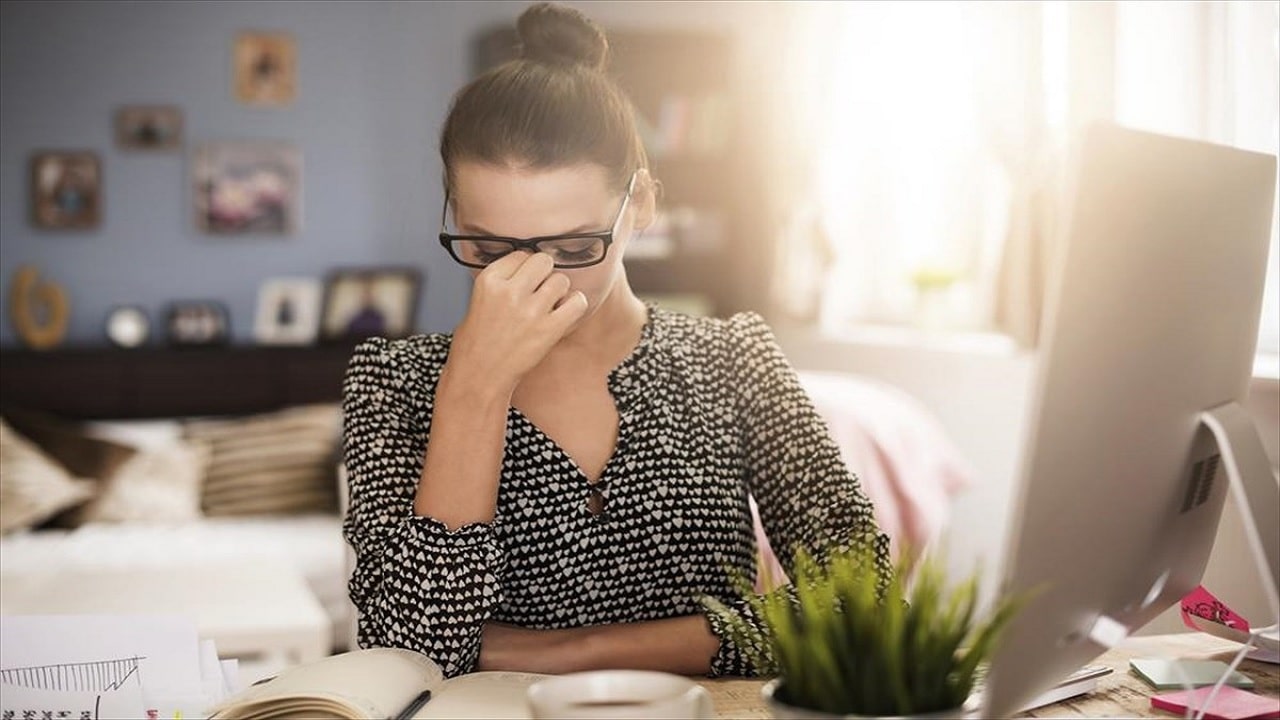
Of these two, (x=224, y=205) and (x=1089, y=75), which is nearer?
(x=1089, y=75)

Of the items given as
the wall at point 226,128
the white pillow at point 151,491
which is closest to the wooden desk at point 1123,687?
the white pillow at point 151,491

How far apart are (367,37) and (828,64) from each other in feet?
5.38

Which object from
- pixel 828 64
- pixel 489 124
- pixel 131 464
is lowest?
pixel 131 464

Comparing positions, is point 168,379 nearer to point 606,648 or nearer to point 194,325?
point 194,325

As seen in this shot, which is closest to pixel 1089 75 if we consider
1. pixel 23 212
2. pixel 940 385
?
pixel 940 385

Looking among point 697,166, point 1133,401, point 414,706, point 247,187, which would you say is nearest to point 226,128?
point 247,187

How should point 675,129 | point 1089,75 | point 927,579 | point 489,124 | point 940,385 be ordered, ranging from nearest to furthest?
point 927,579 < point 489,124 < point 1089,75 < point 940,385 < point 675,129

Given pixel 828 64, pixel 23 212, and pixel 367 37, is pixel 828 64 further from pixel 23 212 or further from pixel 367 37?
pixel 23 212

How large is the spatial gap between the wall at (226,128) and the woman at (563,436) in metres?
3.25

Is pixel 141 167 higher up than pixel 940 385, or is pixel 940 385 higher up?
pixel 141 167

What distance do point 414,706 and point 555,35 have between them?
81cm

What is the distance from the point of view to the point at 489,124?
1423 mm

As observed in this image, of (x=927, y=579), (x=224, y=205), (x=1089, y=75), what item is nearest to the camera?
(x=927, y=579)

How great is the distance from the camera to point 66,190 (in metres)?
4.73
